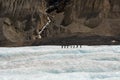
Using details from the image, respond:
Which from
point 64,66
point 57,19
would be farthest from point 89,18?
point 64,66

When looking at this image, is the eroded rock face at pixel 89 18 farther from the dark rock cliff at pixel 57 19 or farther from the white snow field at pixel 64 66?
the white snow field at pixel 64 66

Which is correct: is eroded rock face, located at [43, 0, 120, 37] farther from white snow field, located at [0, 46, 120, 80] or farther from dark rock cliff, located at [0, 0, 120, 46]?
white snow field, located at [0, 46, 120, 80]

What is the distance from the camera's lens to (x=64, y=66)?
4.13m

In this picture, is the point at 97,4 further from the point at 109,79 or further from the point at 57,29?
the point at 109,79

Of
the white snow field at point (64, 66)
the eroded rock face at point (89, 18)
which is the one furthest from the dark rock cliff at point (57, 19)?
the white snow field at point (64, 66)

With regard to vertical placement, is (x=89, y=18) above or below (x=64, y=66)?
below

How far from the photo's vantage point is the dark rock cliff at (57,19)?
10.0 meters

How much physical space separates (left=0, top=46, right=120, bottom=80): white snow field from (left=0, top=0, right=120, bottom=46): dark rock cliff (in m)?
4.73

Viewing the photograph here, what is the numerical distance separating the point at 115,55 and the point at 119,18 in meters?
5.69

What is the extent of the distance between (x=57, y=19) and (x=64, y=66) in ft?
22.0

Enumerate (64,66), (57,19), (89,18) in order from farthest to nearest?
(57,19)
(89,18)
(64,66)

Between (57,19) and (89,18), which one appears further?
(57,19)

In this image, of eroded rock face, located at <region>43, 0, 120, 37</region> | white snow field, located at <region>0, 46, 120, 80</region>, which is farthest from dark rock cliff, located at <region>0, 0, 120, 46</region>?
white snow field, located at <region>0, 46, 120, 80</region>

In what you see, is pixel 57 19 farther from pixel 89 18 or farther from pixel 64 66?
pixel 64 66
